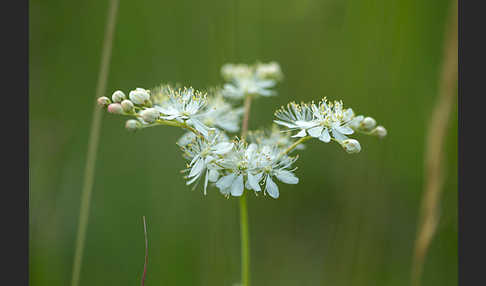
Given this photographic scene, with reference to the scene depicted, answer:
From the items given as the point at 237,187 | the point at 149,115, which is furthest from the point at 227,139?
the point at 149,115

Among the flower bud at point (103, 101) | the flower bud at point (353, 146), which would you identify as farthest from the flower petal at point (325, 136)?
the flower bud at point (103, 101)

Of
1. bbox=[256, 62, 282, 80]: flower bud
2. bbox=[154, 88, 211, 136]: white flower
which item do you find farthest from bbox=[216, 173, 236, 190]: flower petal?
bbox=[256, 62, 282, 80]: flower bud

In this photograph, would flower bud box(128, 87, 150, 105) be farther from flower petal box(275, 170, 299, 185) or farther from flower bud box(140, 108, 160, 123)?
flower petal box(275, 170, 299, 185)

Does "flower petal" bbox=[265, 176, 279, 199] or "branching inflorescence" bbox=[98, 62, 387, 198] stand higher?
"branching inflorescence" bbox=[98, 62, 387, 198]

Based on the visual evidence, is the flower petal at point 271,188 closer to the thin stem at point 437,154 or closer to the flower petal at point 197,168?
the flower petal at point 197,168

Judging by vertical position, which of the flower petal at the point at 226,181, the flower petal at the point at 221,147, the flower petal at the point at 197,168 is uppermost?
the flower petal at the point at 221,147
